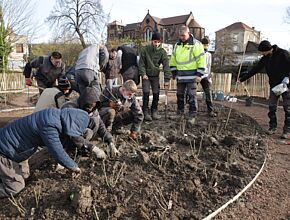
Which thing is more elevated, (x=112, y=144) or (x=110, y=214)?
(x=112, y=144)

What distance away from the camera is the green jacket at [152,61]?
6418 mm

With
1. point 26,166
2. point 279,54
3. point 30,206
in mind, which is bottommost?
point 30,206

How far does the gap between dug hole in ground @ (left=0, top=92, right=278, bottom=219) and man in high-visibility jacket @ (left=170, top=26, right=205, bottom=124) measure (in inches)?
56.1

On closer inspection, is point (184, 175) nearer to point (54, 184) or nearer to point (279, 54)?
point (54, 184)

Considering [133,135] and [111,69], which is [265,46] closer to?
[133,135]

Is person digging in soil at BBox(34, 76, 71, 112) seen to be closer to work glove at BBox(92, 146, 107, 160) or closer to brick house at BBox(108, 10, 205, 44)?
work glove at BBox(92, 146, 107, 160)

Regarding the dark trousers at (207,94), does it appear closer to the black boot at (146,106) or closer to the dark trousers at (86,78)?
the black boot at (146,106)

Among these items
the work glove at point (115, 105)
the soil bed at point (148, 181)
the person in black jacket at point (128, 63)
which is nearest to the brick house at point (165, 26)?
the person in black jacket at point (128, 63)

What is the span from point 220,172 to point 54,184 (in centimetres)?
185

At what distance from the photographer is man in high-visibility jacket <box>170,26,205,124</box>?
20.2ft

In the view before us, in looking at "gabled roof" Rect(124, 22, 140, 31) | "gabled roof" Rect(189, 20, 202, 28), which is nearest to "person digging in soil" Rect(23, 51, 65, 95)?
"gabled roof" Rect(189, 20, 202, 28)

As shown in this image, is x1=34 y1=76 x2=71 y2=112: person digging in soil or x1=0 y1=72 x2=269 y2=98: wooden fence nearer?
x1=34 y1=76 x2=71 y2=112: person digging in soil

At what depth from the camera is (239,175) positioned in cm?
368

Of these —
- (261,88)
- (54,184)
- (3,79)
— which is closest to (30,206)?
(54,184)
